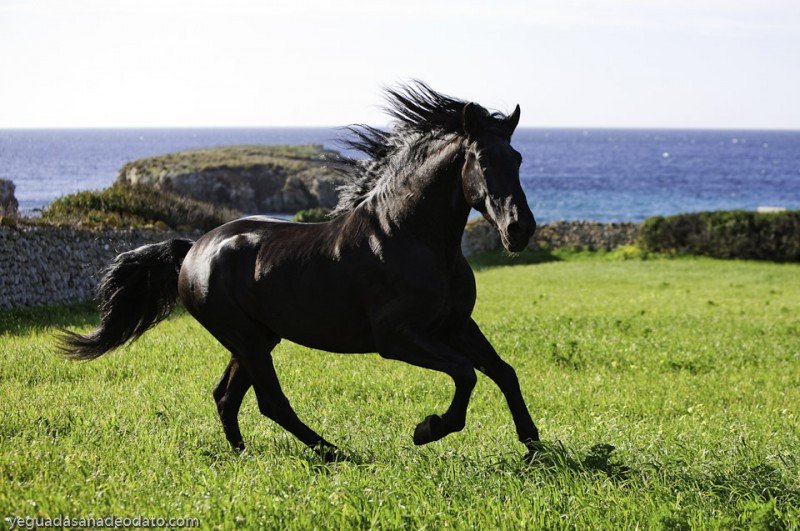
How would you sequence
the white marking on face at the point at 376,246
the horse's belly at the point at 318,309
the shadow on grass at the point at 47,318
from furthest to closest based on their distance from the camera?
the shadow on grass at the point at 47,318 → the horse's belly at the point at 318,309 → the white marking on face at the point at 376,246

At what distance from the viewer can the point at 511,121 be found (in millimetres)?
5926

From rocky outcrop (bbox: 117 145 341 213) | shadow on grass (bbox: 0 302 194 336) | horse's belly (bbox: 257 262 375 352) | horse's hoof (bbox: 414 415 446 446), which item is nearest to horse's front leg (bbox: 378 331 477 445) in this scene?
horse's hoof (bbox: 414 415 446 446)

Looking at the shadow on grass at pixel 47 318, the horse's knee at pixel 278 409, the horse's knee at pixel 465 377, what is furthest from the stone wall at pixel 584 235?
the horse's knee at pixel 465 377

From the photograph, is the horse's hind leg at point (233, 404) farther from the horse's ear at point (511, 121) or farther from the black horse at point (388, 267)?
the horse's ear at point (511, 121)

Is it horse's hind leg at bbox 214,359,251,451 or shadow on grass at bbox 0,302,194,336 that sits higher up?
horse's hind leg at bbox 214,359,251,451

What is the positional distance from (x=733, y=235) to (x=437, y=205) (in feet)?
96.7

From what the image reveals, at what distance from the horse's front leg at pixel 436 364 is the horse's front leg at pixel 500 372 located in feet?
0.84

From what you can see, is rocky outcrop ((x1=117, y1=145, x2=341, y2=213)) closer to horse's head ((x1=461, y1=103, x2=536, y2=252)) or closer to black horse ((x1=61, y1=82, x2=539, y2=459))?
black horse ((x1=61, y1=82, x2=539, y2=459))

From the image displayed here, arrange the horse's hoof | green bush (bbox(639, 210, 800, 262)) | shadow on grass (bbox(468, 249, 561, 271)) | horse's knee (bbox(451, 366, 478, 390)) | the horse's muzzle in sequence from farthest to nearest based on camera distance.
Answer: shadow on grass (bbox(468, 249, 561, 271)), green bush (bbox(639, 210, 800, 262)), the horse's hoof, horse's knee (bbox(451, 366, 478, 390)), the horse's muzzle

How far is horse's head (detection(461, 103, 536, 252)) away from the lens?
534cm

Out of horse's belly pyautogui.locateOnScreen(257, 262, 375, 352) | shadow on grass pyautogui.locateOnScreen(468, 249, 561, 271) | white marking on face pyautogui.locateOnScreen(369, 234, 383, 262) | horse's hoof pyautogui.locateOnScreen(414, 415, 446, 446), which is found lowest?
shadow on grass pyautogui.locateOnScreen(468, 249, 561, 271)

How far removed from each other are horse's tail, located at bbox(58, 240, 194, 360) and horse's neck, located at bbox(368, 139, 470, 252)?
2.48 m

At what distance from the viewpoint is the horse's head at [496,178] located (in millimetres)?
5340

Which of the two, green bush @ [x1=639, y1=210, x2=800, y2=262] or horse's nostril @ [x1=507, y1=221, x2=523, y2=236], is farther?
green bush @ [x1=639, y1=210, x2=800, y2=262]
